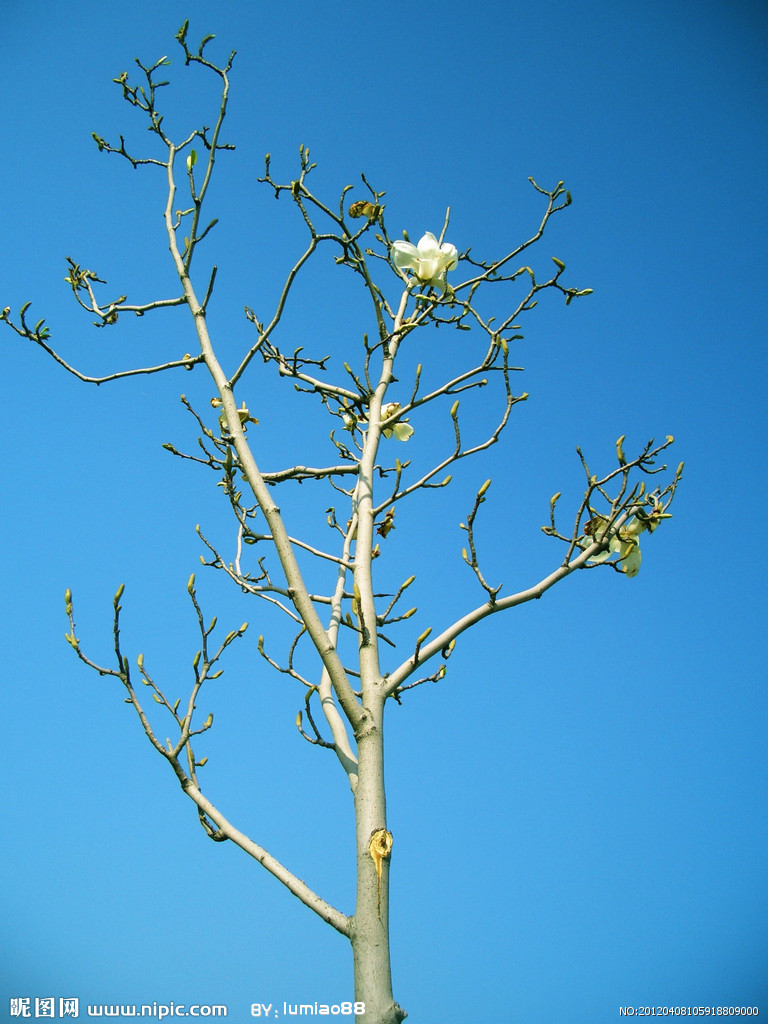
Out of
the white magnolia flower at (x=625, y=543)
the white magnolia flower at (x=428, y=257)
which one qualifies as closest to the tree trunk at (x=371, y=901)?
the white magnolia flower at (x=625, y=543)

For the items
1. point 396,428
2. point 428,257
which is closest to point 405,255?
point 428,257

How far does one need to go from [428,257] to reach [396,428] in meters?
0.62

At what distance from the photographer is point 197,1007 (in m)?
2.16

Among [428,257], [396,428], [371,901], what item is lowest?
[371,901]

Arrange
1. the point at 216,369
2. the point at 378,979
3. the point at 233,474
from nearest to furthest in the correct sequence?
the point at 378,979 < the point at 216,369 < the point at 233,474

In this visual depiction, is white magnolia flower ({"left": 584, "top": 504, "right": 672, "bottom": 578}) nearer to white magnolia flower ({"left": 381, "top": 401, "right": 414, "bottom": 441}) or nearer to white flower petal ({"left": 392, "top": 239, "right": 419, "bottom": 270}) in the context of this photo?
white magnolia flower ({"left": 381, "top": 401, "right": 414, "bottom": 441})

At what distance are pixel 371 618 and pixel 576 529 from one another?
0.63m

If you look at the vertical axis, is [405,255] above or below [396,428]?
above

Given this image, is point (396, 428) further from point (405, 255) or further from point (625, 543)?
point (625, 543)

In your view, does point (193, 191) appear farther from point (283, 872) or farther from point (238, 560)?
point (283, 872)

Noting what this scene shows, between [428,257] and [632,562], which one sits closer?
[632,562]

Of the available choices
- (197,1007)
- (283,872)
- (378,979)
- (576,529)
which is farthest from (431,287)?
(197,1007)

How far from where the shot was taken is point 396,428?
267 cm

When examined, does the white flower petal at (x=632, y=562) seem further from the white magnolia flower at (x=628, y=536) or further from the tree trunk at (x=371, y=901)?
the tree trunk at (x=371, y=901)
